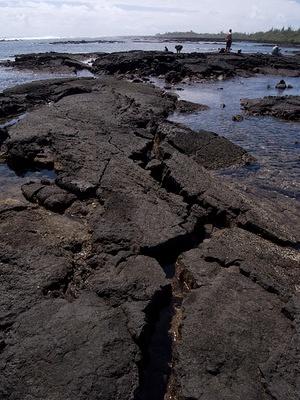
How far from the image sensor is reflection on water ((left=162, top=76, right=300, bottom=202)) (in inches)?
411

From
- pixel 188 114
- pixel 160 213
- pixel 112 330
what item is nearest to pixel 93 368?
pixel 112 330

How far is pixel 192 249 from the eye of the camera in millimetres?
6398

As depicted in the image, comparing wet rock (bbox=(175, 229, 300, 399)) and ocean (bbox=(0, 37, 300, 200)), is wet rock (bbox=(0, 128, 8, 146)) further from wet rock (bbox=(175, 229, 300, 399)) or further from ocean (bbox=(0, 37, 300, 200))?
wet rock (bbox=(175, 229, 300, 399))

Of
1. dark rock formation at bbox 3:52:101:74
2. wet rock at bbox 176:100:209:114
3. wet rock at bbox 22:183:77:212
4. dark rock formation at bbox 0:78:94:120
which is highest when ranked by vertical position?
wet rock at bbox 22:183:77:212

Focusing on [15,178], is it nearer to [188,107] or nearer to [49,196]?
[49,196]

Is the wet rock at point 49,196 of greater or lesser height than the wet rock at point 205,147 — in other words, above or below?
above

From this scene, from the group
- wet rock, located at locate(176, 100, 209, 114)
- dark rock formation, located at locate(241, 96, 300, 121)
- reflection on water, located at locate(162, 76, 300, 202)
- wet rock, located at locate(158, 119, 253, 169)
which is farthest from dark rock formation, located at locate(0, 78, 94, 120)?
dark rock formation, located at locate(241, 96, 300, 121)

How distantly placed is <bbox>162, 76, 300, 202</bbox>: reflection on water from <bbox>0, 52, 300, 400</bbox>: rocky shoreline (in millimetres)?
1234

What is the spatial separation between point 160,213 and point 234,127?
9.39 m

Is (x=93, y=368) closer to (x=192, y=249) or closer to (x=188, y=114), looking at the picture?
(x=192, y=249)

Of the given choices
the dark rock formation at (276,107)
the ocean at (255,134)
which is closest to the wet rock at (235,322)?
the ocean at (255,134)

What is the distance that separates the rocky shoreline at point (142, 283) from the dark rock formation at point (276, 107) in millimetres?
9157

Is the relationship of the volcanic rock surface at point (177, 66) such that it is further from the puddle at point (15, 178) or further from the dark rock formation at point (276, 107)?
the puddle at point (15, 178)

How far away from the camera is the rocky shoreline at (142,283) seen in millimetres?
4117
